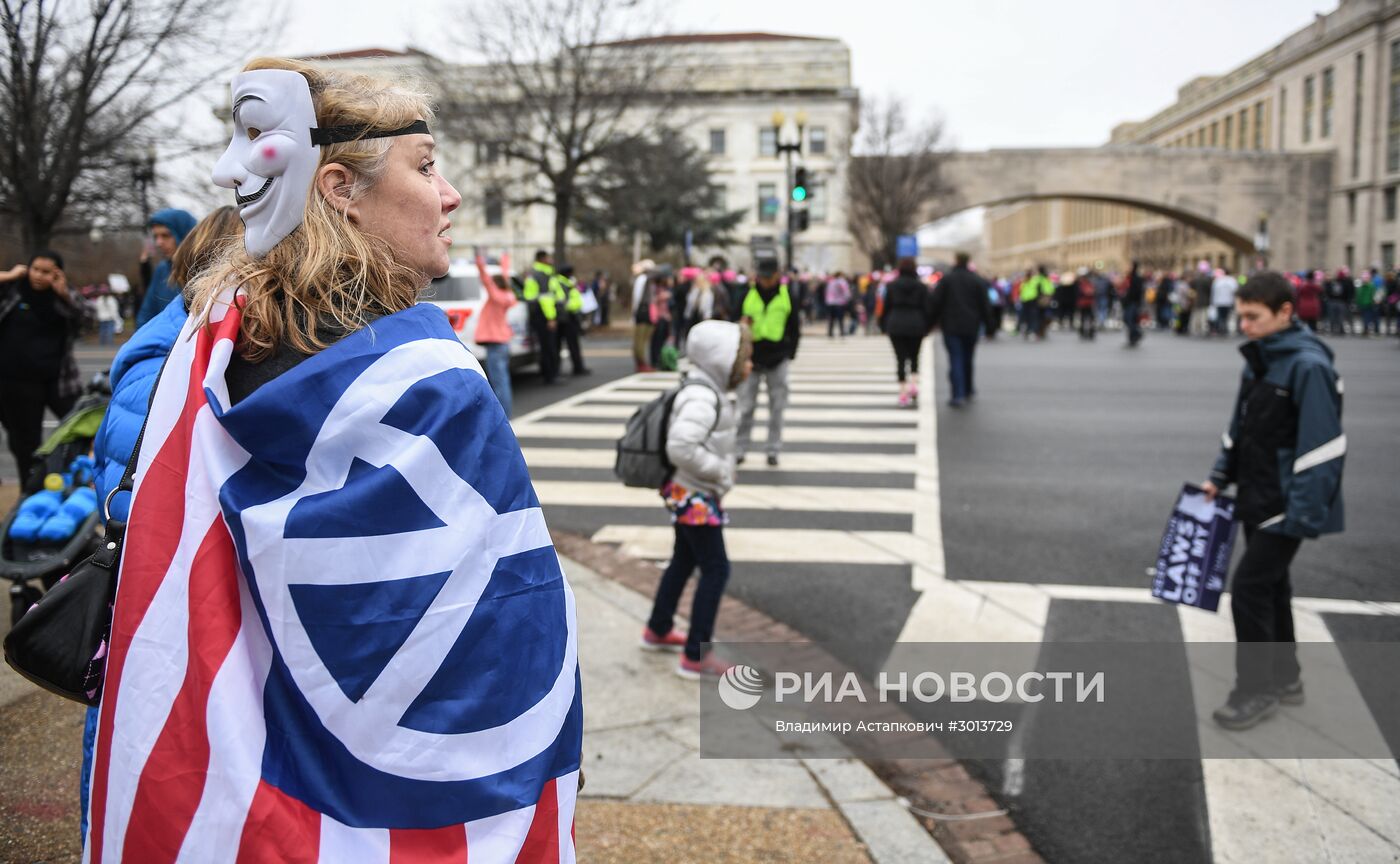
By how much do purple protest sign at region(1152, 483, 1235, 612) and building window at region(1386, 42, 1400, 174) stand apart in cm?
7316

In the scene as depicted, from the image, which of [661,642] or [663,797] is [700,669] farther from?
[663,797]

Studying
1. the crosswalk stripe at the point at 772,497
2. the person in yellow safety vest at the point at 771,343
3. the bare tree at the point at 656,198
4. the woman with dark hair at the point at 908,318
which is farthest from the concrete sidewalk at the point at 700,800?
the bare tree at the point at 656,198

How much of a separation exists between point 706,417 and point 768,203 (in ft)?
223

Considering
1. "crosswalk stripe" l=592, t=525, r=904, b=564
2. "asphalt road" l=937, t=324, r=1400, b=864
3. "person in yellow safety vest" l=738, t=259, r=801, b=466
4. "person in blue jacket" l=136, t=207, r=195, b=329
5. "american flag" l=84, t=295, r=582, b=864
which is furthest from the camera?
"person in yellow safety vest" l=738, t=259, r=801, b=466

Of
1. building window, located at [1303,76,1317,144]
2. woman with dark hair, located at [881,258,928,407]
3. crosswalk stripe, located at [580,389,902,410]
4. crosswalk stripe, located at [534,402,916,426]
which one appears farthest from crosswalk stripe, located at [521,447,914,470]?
building window, located at [1303,76,1317,144]

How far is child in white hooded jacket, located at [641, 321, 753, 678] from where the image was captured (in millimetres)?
4527

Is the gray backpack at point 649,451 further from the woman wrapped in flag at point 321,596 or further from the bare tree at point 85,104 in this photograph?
the bare tree at point 85,104

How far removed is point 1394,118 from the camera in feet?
214

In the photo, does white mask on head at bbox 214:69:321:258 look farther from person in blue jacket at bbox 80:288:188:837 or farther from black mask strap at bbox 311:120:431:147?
person in blue jacket at bbox 80:288:188:837

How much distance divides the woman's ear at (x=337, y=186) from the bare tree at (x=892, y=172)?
191 feet

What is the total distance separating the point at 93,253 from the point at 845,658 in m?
44.6

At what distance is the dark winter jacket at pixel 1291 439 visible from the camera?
159 inches

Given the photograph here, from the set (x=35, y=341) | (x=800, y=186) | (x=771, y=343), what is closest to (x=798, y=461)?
(x=771, y=343)

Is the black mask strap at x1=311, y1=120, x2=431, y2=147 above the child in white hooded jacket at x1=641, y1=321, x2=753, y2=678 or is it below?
above
